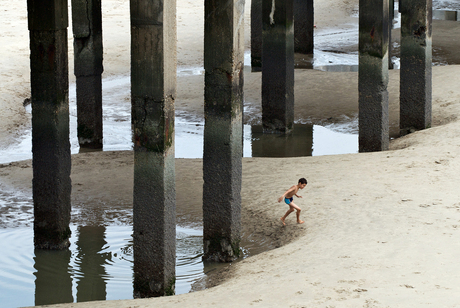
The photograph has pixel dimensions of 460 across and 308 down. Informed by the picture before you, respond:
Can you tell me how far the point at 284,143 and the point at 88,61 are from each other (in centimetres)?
376

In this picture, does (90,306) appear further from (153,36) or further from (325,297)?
(153,36)

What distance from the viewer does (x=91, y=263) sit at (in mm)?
7422

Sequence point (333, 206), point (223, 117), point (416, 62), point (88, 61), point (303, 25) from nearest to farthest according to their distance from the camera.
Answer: point (223, 117), point (333, 206), point (416, 62), point (88, 61), point (303, 25)

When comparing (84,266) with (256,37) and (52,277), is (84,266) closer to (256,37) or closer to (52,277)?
(52,277)

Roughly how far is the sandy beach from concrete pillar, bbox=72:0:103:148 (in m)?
1.29

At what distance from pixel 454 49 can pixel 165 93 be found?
1595 cm

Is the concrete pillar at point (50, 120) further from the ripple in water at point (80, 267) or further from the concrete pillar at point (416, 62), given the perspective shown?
the concrete pillar at point (416, 62)

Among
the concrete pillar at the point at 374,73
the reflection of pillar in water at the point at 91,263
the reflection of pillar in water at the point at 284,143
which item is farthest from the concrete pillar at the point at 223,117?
the reflection of pillar in water at the point at 284,143

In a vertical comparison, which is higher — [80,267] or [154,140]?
[154,140]

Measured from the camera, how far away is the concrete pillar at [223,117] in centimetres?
680

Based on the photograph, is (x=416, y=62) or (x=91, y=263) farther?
(x=416, y=62)

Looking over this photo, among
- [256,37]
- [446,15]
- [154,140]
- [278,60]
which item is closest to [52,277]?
[154,140]

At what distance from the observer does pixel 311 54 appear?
802 inches

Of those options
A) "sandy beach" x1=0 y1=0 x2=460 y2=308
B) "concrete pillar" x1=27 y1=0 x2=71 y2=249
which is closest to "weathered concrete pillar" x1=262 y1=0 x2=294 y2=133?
"sandy beach" x1=0 y1=0 x2=460 y2=308
